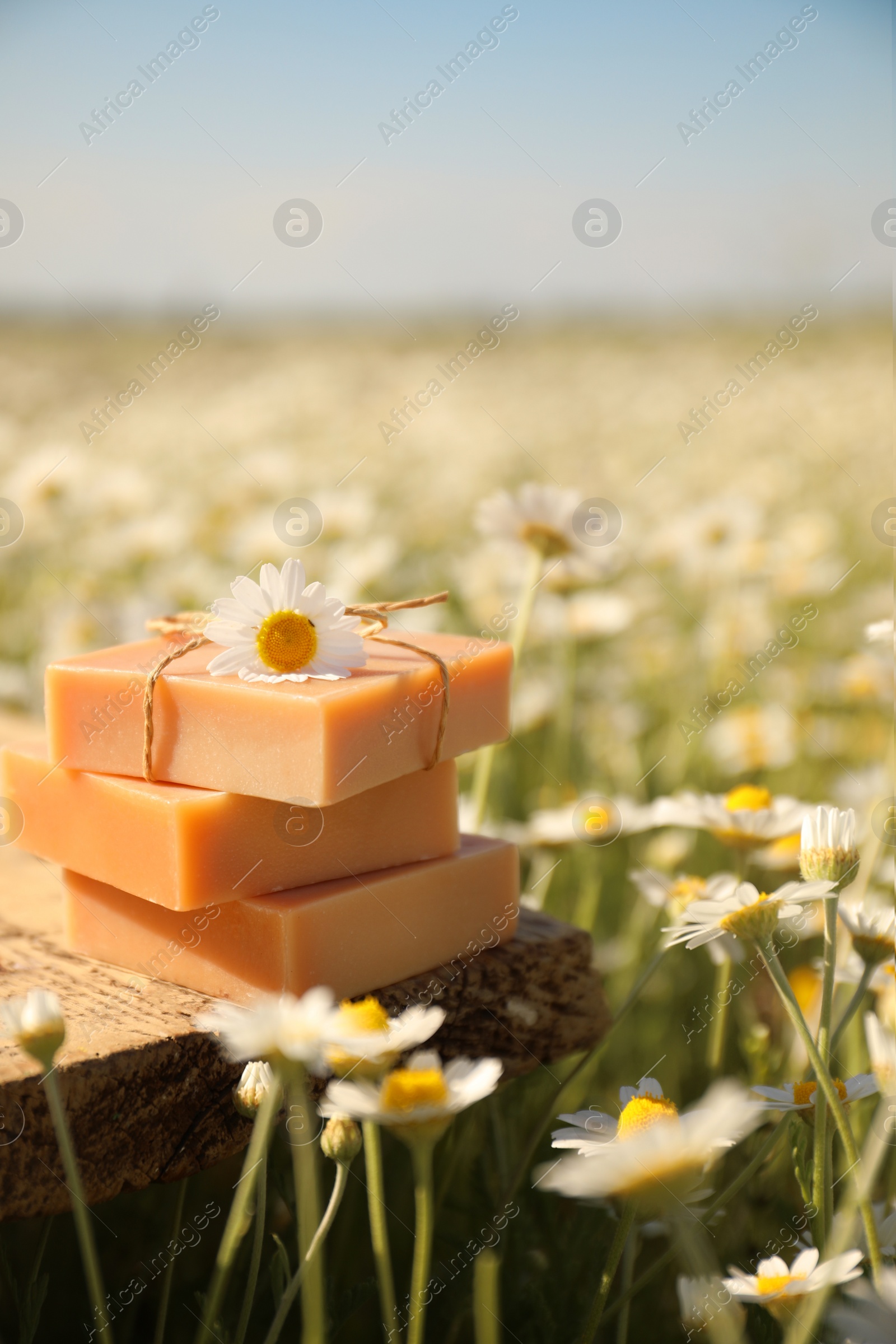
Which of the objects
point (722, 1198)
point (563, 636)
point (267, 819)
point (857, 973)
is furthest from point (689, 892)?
point (563, 636)

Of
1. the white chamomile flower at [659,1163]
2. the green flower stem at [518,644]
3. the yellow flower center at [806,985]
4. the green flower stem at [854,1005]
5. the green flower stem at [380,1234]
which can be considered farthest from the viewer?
the yellow flower center at [806,985]

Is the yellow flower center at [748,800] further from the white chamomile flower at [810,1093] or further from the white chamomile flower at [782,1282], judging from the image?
the white chamomile flower at [782,1282]

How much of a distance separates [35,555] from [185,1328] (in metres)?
1.51

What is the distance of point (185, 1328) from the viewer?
0.84m

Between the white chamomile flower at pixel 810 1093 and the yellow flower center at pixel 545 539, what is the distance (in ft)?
1.86

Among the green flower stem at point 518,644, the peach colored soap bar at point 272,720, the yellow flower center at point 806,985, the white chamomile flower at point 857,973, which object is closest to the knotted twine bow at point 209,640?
the peach colored soap bar at point 272,720

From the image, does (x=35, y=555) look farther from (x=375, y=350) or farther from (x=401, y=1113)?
(x=375, y=350)

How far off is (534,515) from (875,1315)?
0.76 metres

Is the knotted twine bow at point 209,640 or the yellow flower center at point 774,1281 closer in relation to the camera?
the yellow flower center at point 774,1281

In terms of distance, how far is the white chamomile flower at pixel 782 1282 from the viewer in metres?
0.55

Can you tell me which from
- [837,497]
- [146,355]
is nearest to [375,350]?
[146,355]

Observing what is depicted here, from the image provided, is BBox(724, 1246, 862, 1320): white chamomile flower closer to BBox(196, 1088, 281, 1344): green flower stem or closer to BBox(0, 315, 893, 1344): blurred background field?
BBox(0, 315, 893, 1344): blurred background field

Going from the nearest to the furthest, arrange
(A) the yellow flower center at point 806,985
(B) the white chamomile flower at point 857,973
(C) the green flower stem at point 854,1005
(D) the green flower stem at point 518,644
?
(C) the green flower stem at point 854,1005
(B) the white chamomile flower at point 857,973
(D) the green flower stem at point 518,644
(A) the yellow flower center at point 806,985

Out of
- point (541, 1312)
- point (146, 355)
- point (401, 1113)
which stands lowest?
point (541, 1312)
